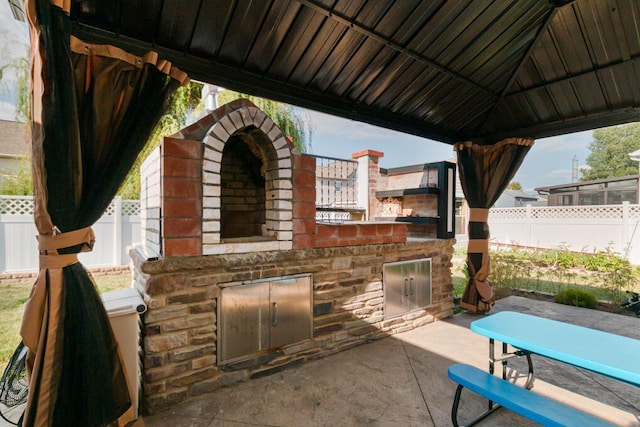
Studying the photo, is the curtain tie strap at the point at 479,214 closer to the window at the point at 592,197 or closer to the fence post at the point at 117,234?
the fence post at the point at 117,234

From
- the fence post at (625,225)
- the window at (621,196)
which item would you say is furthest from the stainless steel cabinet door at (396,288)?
the window at (621,196)

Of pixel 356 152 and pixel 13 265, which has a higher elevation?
pixel 356 152

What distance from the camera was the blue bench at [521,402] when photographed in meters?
1.48

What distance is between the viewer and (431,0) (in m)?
2.18

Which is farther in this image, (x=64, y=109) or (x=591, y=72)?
(x=591, y=72)

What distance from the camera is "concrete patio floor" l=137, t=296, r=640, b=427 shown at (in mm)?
2051

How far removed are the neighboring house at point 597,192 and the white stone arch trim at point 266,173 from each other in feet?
49.7

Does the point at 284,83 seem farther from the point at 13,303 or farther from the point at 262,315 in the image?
the point at 13,303

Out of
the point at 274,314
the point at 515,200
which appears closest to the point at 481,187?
the point at 274,314

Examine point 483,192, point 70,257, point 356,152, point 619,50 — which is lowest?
point 70,257

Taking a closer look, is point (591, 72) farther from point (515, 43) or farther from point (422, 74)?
point (422, 74)

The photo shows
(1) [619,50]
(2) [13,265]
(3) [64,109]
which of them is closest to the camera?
(3) [64,109]

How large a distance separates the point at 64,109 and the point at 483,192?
452 cm

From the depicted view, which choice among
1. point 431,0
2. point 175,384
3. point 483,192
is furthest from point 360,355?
point 431,0
